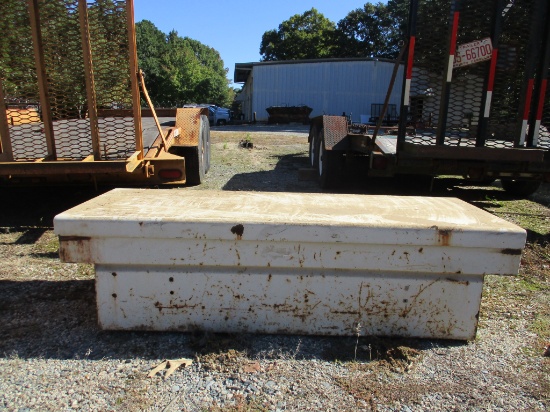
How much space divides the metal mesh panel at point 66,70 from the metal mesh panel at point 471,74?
324 cm

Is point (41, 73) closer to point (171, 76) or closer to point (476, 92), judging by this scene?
point (476, 92)

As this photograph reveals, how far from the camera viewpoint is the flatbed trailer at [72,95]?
3996mm

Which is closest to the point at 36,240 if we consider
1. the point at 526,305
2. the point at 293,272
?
the point at 293,272

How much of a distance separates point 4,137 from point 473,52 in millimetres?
5010

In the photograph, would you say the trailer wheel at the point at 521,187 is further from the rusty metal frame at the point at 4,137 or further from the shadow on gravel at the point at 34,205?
the rusty metal frame at the point at 4,137

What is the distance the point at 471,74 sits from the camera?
488cm

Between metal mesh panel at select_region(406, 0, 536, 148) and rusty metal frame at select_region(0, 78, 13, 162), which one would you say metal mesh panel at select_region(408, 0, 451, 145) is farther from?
rusty metal frame at select_region(0, 78, 13, 162)

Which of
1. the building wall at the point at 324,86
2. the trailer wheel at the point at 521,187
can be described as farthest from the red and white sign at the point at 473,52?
the building wall at the point at 324,86

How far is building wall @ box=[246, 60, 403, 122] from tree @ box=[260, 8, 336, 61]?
25674mm

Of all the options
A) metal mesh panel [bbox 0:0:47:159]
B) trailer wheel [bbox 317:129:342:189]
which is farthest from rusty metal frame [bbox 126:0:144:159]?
trailer wheel [bbox 317:129:342:189]

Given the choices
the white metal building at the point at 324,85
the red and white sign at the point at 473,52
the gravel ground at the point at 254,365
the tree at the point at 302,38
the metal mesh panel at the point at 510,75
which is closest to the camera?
the gravel ground at the point at 254,365

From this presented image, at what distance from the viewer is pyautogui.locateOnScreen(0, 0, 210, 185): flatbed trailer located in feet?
13.1

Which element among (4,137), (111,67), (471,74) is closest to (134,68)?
(111,67)

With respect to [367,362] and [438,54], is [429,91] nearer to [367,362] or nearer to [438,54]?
[438,54]
